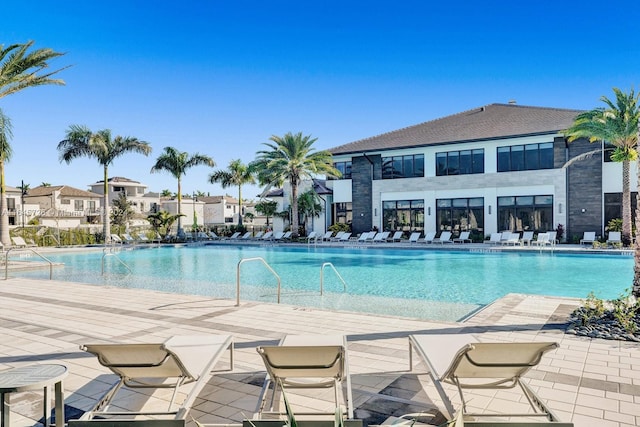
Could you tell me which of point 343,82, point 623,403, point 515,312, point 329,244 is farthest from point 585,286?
point 343,82

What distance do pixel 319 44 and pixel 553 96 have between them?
1944 cm

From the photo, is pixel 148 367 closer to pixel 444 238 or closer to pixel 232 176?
pixel 444 238

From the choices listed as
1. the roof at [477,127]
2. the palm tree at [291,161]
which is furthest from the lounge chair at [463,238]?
the palm tree at [291,161]

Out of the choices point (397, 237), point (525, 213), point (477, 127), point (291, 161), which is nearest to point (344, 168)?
point (291, 161)

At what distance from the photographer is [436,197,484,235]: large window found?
1068 inches

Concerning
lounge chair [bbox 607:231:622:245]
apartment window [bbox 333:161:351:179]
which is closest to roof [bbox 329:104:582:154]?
apartment window [bbox 333:161:351:179]

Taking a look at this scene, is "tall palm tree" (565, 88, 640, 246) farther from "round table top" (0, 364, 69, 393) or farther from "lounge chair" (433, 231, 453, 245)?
"round table top" (0, 364, 69, 393)

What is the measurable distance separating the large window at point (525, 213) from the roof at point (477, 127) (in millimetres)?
3690

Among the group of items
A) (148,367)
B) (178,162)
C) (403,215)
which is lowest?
(148,367)

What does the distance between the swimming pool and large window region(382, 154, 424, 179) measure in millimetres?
8487

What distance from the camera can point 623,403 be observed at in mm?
3848

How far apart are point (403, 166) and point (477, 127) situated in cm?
509

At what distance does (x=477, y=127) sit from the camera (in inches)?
1107

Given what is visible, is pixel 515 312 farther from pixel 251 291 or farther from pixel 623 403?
pixel 251 291
